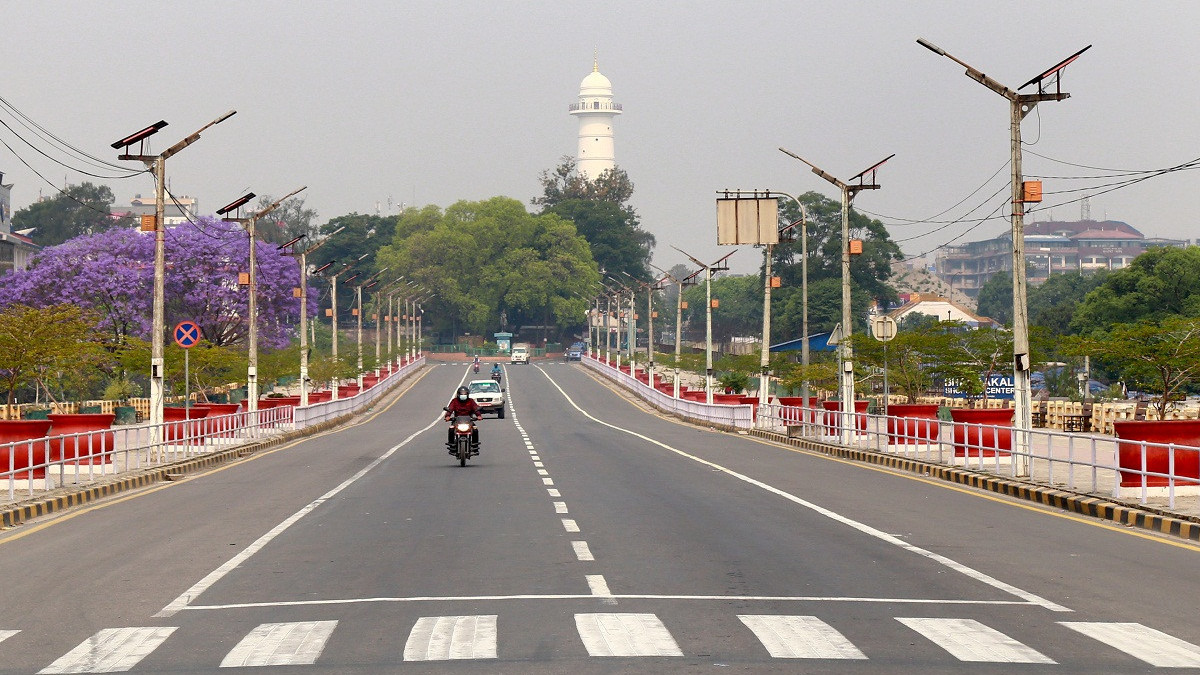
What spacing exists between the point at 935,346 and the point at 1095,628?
37.5m

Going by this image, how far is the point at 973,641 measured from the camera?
9.79 metres

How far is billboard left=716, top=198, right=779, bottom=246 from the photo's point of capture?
53.6 metres

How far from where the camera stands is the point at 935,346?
1858 inches

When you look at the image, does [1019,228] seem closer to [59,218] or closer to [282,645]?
[282,645]

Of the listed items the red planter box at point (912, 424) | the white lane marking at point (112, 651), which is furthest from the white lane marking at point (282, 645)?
the red planter box at point (912, 424)

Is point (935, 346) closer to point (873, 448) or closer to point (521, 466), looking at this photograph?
point (873, 448)

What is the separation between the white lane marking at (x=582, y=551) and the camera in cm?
1455

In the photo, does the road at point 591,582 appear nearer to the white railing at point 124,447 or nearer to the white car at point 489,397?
the white railing at point 124,447

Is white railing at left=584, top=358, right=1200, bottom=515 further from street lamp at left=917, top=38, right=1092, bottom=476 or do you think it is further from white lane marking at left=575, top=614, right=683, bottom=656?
white lane marking at left=575, top=614, right=683, bottom=656

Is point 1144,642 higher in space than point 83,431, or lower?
lower

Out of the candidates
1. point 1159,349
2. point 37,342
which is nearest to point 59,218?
point 37,342

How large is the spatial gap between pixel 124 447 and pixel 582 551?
2164 cm

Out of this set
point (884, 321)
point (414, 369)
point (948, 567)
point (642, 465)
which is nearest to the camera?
point (948, 567)

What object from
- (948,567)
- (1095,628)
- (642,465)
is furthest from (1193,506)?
(642,465)
